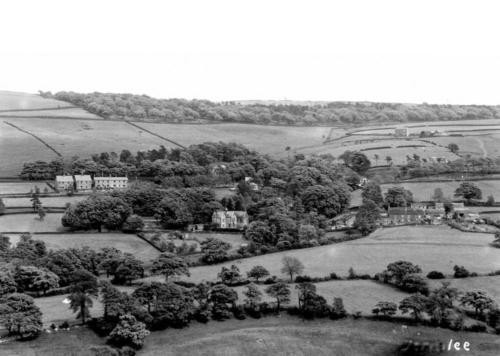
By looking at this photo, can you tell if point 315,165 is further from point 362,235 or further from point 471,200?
point 362,235

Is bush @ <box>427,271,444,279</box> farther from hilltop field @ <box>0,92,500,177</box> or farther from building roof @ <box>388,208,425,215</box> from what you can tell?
hilltop field @ <box>0,92,500,177</box>

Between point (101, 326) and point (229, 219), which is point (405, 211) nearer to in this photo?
point (229, 219)

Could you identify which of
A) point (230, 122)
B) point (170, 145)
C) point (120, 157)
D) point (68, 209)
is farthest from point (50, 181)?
point (230, 122)

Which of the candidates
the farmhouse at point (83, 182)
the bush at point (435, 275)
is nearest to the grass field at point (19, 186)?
the farmhouse at point (83, 182)

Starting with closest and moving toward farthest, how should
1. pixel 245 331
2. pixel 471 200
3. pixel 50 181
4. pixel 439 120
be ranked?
pixel 245 331 < pixel 471 200 < pixel 50 181 < pixel 439 120

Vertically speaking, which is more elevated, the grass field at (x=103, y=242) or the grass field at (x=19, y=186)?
the grass field at (x=19, y=186)

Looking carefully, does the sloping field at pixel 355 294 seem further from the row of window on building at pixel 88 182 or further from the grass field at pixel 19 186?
the row of window on building at pixel 88 182

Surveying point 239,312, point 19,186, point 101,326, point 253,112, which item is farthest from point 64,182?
point 253,112
